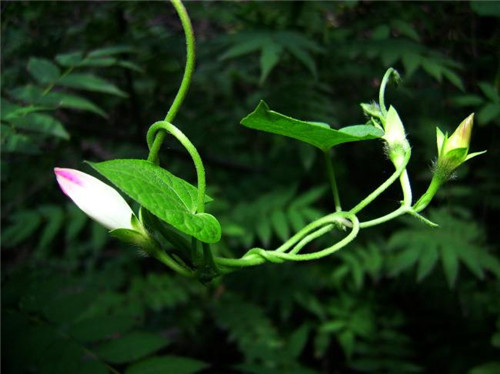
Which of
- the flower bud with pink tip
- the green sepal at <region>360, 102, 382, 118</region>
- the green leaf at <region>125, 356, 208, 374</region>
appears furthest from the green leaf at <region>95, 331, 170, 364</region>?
the green sepal at <region>360, 102, 382, 118</region>

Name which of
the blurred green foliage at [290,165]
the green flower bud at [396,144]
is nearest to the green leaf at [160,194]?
the green flower bud at [396,144]

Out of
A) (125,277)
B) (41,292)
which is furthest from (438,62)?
(125,277)

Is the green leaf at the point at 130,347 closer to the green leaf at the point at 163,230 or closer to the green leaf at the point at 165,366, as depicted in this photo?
the green leaf at the point at 165,366

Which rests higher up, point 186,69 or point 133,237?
point 186,69

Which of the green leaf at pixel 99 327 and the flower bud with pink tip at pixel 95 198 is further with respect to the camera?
the green leaf at pixel 99 327

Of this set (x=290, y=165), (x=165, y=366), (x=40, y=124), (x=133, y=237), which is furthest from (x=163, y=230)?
(x=290, y=165)

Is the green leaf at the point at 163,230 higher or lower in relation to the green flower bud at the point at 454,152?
lower

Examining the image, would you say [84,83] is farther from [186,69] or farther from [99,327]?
[186,69]
